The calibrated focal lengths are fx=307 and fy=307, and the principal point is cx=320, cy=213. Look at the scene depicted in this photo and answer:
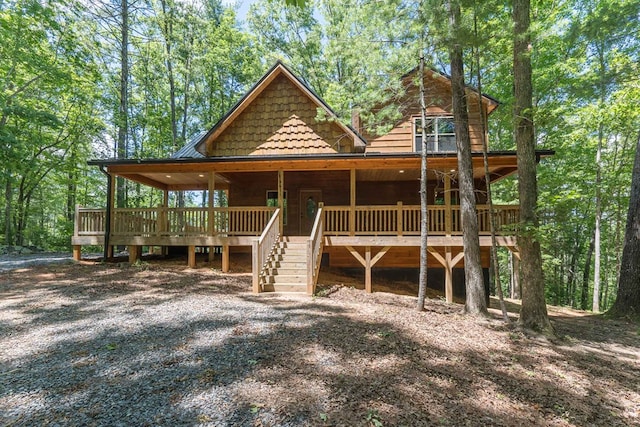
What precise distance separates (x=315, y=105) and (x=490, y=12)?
6.21 m

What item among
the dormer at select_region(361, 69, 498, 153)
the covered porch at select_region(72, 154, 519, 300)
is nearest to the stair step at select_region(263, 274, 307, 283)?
the covered porch at select_region(72, 154, 519, 300)

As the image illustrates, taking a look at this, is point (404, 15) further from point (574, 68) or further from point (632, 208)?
point (574, 68)

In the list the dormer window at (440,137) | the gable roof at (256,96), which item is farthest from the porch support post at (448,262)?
the gable roof at (256,96)

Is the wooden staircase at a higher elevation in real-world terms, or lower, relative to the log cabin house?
lower

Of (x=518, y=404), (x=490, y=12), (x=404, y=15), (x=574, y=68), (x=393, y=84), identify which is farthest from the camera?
(x=574, y=68)

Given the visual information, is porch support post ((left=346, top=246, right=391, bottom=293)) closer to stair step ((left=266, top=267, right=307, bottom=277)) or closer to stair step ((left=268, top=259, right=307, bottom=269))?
stair step ((left=268, top=259, right=307, bottom=269))

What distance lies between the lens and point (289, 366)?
11.8 ft

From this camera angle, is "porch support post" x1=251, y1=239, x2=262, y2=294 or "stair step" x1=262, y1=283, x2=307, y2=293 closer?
"porch support post" x1=251, y1=239, x2=262, y2=294

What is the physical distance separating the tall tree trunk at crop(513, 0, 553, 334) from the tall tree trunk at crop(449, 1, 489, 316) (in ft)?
3.00

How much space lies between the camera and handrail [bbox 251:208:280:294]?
738 cm

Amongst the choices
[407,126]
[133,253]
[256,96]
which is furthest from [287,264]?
[407,126]

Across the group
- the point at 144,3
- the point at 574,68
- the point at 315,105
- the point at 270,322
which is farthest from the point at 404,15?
the point at 144,3

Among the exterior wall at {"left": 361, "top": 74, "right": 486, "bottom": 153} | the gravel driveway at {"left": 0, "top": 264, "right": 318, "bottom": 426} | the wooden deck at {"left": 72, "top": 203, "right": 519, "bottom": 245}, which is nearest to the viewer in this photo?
the gravel driveway at {"left": 0, "top": 264, "right": 318, "bottom": 426}

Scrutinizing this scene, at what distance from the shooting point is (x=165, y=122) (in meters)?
21.4
